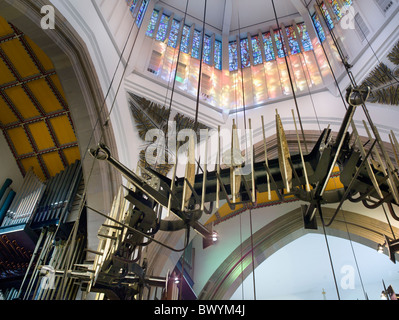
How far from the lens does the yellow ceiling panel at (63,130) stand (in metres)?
6.87

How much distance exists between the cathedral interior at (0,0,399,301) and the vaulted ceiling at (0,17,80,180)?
27mm

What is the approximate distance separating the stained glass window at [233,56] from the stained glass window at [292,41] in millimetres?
1592

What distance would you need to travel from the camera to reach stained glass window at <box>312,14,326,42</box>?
8.22m

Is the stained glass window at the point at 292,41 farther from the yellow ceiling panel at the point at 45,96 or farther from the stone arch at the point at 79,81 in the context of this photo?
the yellow ceiling panel at the point at 45,96

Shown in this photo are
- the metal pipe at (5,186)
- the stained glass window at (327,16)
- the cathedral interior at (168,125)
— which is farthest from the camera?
the stained glass window at (327,16)

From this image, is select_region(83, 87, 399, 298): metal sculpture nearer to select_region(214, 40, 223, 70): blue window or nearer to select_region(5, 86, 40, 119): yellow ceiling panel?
select_region(5, 86, 40, 119): yellow ceiling panel

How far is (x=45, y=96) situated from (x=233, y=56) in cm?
552

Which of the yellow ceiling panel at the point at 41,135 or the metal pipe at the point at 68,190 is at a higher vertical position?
the yellow ceiling panel at the point at 41,135

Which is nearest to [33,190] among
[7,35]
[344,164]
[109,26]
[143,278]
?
[7,35]

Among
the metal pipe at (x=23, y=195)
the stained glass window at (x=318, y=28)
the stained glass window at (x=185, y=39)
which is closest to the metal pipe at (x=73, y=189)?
the metal pipe at (x=23, y=195)

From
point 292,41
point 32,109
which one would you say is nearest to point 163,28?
point 292,41

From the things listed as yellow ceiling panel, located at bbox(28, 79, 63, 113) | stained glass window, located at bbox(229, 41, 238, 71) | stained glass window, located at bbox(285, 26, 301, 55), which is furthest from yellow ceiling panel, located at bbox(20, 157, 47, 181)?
stained glass window, located at bbox(285, 26, 301, 55)

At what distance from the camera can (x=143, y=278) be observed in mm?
3775

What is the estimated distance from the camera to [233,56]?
31.1 ft
